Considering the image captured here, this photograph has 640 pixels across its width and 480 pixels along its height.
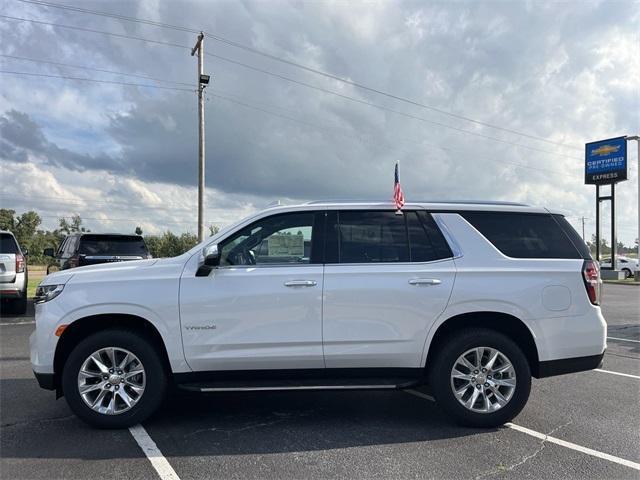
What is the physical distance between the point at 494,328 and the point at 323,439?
1.82m

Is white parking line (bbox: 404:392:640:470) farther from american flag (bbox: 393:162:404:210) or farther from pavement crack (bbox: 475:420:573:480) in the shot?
american flag (bbox: 393:162:404:210)

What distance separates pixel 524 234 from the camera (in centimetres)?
464

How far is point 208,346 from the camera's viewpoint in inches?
167

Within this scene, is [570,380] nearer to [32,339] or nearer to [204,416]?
[204,416]

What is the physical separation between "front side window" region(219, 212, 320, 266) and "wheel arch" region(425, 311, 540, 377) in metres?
1.34

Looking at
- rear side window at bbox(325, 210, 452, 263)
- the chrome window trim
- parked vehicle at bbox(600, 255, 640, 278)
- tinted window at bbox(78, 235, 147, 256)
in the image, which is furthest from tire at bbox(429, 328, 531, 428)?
parked vehicle at bbox(600, 255, 640, 278)

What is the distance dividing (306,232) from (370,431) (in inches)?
71.9

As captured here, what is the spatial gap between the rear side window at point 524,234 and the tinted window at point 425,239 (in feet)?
1.13

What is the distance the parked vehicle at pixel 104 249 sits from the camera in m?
10.3

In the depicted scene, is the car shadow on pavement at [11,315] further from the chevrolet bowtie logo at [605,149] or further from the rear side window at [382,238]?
the chevrolet bowtie logo at [605,149]

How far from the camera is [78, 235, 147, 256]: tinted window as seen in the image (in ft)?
34.4

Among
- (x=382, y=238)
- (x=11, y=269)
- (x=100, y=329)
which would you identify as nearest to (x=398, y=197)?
(x=382, y=238)

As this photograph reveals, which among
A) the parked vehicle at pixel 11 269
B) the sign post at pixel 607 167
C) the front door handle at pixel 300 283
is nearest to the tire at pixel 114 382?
the front door handle at pixel 300 283

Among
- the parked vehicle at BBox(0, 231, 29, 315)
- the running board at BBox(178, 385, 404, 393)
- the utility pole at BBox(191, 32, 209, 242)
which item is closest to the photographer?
the running board at BBox(178, 385, 404, 393)
